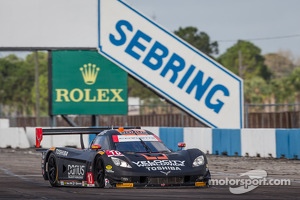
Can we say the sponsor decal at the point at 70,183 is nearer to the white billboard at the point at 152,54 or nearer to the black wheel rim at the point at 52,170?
the black wheel rim at the point at 52,170

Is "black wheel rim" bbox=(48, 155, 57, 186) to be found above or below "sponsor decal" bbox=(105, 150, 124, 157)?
below

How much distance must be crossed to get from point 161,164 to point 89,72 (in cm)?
2301

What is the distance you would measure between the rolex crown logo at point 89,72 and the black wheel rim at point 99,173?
22108 mm

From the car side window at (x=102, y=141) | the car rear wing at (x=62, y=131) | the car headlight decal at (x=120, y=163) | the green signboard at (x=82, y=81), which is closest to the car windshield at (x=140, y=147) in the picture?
the car side window at (x=102, y=141)

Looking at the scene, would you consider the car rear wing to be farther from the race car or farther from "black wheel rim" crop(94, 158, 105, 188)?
"black wheel rim" crop(94, 158, 105, 188)

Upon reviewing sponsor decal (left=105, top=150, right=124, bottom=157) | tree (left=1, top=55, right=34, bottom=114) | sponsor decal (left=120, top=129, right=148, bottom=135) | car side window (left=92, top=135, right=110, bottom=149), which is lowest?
sponsor decal (left=105, top=150, right=124, bottom=157)

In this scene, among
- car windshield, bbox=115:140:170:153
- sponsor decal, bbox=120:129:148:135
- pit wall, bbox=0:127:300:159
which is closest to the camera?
car windshield, bbox=115:140:170:153

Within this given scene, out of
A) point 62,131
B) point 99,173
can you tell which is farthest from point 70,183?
point 62,131

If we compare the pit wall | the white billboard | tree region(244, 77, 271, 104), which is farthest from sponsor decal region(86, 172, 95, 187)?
tree region(244, 77, 271, 104)

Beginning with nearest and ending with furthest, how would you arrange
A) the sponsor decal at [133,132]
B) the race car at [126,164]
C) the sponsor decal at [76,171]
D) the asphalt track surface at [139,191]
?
1. the asphalt track surface at [139,191]
2. the race car at [126,164]
3. the sponsor decal at [76,171]
4. the sponsor decal at [133,132]

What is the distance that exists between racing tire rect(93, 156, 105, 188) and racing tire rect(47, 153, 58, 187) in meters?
1.54

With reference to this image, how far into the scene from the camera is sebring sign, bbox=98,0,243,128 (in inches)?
1486

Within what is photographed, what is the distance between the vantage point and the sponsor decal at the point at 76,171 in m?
18.0

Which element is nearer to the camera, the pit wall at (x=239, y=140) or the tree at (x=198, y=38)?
the pit wall at (x=239, y=140)
